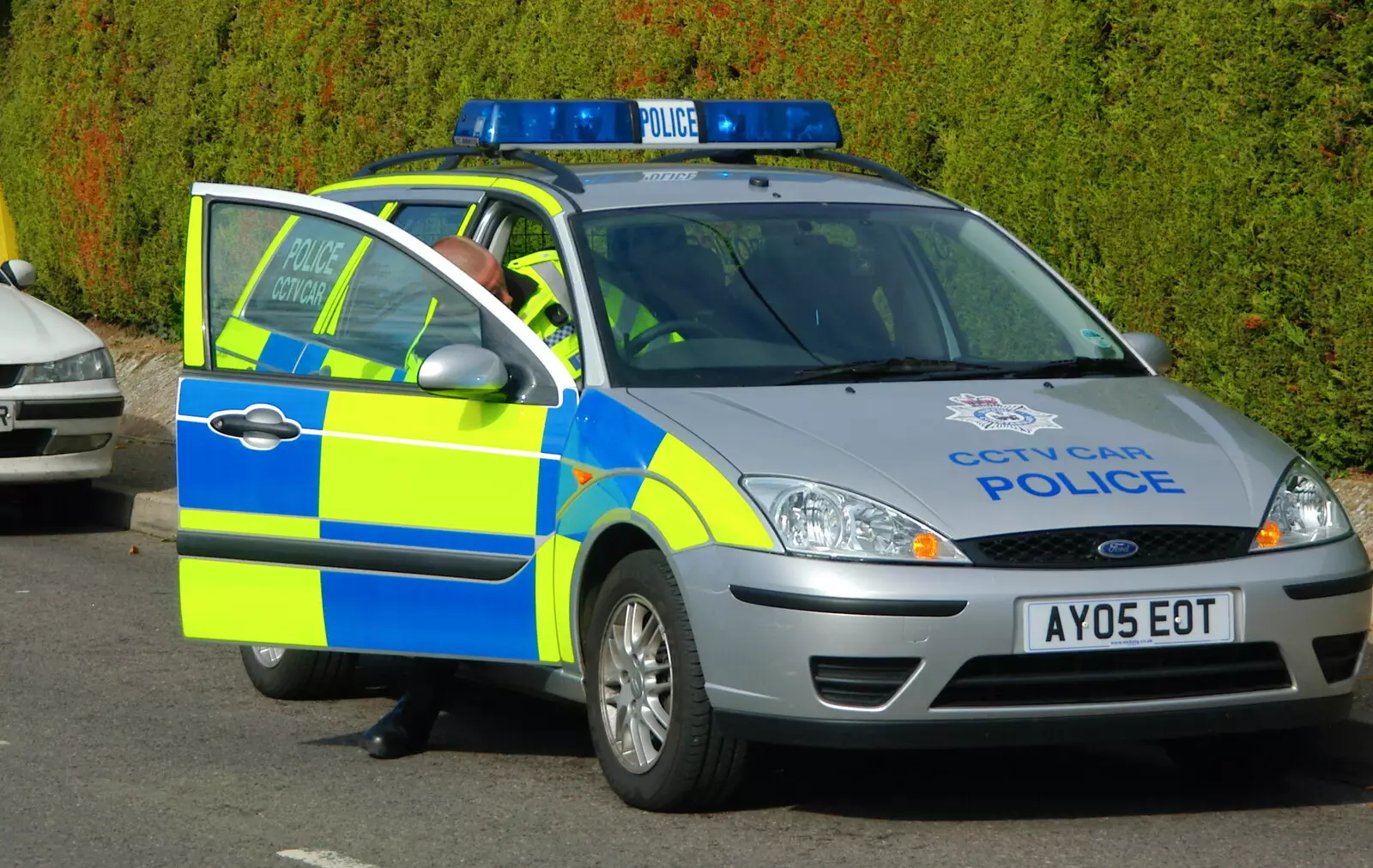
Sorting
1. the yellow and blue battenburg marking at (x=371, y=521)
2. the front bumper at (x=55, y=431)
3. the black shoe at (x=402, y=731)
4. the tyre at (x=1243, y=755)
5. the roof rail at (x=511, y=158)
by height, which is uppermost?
the roof rail at (x=511, y=158)

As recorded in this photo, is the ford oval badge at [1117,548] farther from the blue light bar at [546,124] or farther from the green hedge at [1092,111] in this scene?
the green hedge at [1092,111]

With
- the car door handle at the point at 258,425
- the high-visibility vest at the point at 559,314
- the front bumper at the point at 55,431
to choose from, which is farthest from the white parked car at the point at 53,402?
the high-visibility vest at the point at 559,314

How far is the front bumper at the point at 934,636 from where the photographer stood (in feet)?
15.5

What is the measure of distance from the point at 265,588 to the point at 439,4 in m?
8.56

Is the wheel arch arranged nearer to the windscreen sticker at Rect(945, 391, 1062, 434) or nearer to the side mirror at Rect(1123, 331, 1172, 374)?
the windscreen sticker at Rect(945, 391, 1062, 434)

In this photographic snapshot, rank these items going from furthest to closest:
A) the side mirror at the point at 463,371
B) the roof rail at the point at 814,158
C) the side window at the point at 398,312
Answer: the roof rail at the point at 814,158 < the side window at the point at 398,312 < the side mirror at the point at 463,371

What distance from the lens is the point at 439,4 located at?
1386 centimetres

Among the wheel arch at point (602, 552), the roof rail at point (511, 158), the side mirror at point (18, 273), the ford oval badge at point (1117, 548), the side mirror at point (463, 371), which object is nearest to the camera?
the ford oval badge at point (1117, 548)

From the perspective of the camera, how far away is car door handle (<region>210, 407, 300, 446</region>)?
19.3 ft

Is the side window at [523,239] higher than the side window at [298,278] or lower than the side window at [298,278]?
higher

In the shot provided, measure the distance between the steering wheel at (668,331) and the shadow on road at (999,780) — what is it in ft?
3.63

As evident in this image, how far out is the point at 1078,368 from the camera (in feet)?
19.2

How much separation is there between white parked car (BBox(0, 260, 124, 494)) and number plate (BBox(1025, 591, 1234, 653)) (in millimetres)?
7354

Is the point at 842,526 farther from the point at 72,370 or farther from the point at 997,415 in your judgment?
the point at 72,370
